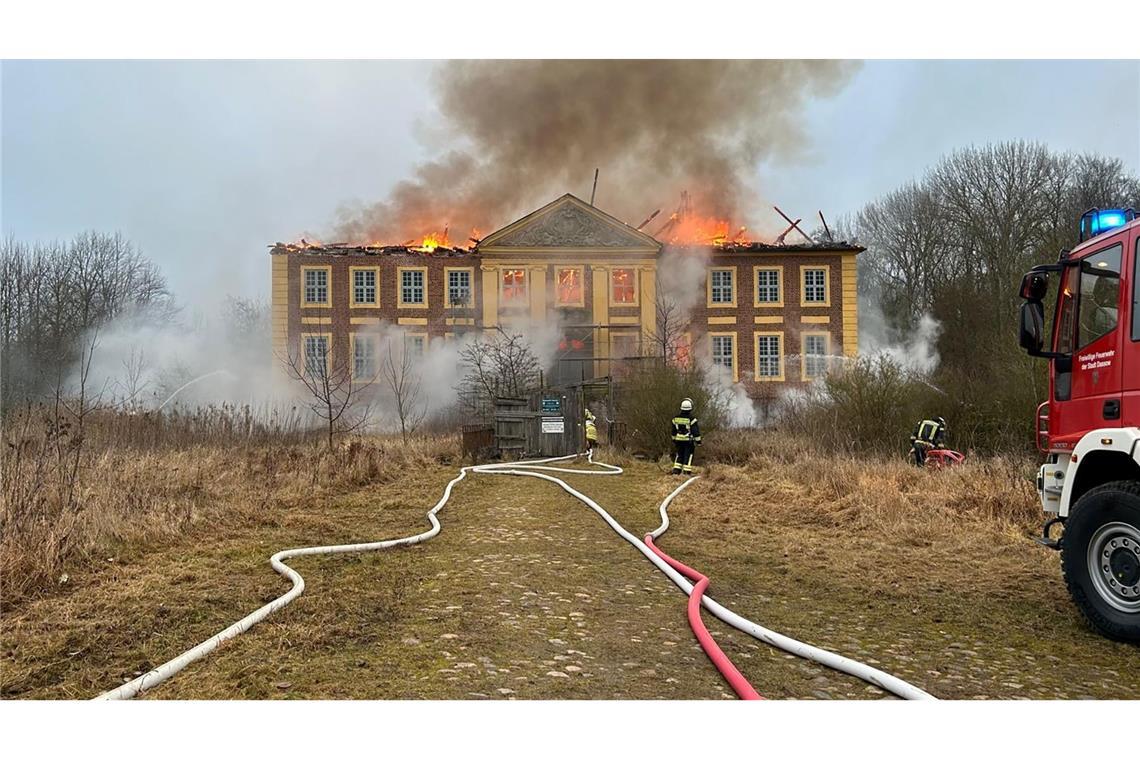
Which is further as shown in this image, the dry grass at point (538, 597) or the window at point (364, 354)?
the window at point (364, 354)

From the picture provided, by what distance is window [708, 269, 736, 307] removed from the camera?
123ft

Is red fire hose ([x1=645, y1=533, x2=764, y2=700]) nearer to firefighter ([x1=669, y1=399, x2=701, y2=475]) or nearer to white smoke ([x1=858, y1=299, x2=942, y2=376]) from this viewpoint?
firefighter ([x1=669, y1=399, x2=701, y2=475])

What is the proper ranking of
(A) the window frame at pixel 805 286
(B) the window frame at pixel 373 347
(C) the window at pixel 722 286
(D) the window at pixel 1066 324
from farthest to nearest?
(C) the window at pixel 722 286 → (A) the window frame at pixel 805 286 → (B) the window frame at pixel 373 347 → (D) the window at pixel 1066 324

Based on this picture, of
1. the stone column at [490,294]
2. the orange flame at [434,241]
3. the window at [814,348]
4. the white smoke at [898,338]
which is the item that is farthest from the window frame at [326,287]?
the white smoke at [898,338]

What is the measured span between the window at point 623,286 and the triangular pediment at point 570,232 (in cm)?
117

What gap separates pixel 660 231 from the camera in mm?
39250

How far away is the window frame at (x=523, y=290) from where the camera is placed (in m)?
36.1

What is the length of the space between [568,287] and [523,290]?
7.14 ft

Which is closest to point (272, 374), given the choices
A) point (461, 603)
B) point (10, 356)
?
point (10, 356)

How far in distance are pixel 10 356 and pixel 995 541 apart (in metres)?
35.6

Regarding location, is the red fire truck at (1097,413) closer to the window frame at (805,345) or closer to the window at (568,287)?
the window at (568,287)

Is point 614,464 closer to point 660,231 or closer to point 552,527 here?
point 552,527

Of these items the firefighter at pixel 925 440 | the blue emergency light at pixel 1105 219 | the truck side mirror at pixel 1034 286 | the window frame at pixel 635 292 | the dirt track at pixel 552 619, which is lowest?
the dirt track at pixel 552 619

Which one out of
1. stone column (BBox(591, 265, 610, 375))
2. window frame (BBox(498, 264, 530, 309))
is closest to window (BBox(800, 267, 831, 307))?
stone column (BBox(591, 265, 610, 375))
